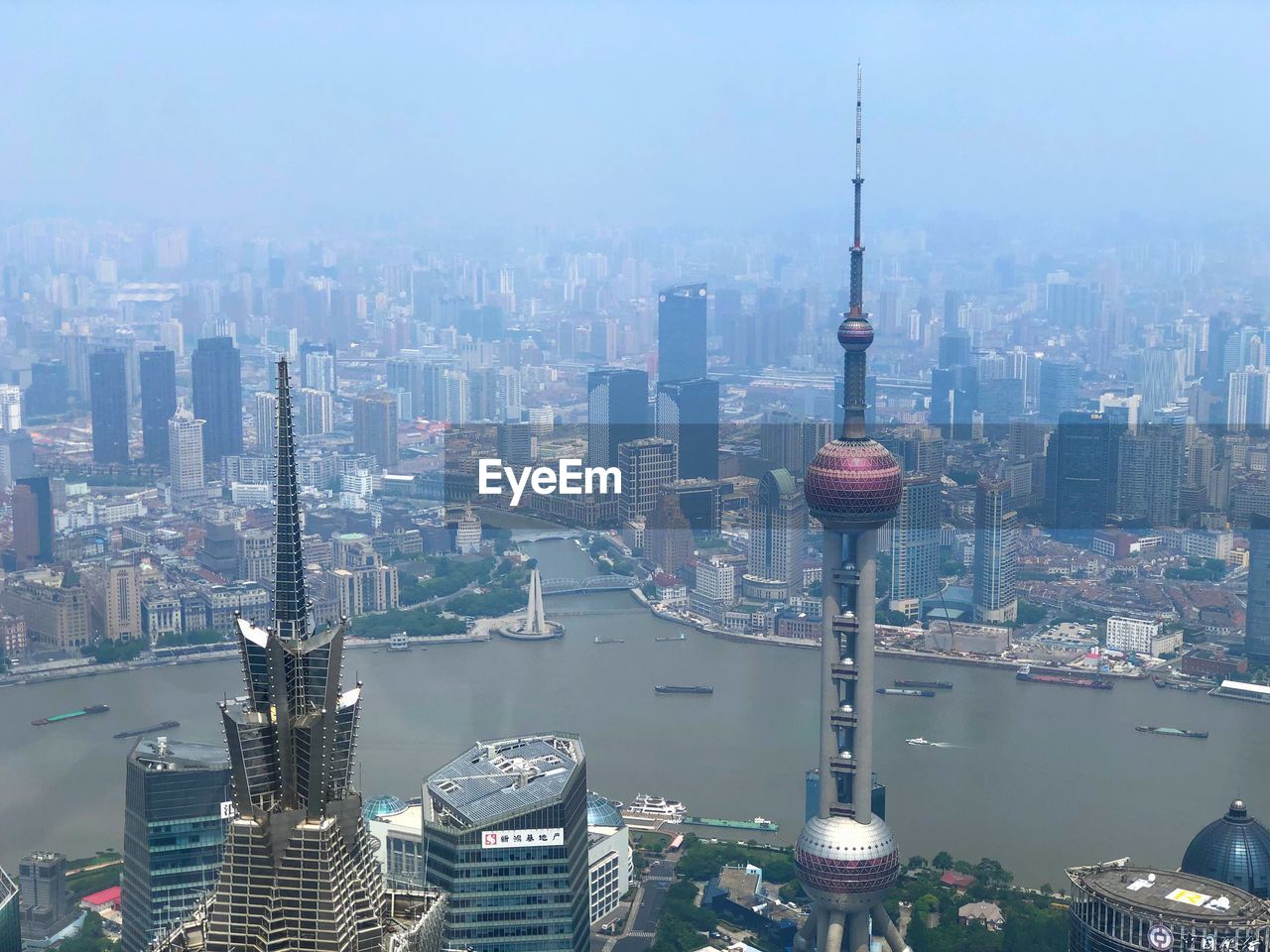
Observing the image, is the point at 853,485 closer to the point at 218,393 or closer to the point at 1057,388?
the point at 218,393

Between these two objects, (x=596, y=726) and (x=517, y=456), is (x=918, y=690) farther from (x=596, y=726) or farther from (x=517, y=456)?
(x=517, y=456)

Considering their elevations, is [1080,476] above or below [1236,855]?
above

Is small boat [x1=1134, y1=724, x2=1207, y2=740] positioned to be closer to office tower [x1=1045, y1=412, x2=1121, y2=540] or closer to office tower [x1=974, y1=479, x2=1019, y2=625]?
office tower [x1=974, y1=479, x2=1019, y2=625]

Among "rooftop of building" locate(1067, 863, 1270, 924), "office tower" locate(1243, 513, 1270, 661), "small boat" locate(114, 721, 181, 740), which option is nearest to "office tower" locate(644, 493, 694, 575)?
"office tower" locate(1243, 513, 1270, 661)

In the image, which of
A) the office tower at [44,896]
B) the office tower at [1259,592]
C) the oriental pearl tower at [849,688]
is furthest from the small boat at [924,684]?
the office tower at [44,896]

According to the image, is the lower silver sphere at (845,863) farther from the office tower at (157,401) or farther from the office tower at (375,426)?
the office tower at (157,401)

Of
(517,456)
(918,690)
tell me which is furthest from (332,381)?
(918,690)

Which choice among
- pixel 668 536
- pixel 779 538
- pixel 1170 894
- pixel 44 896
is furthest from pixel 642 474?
pixel 1170 894
